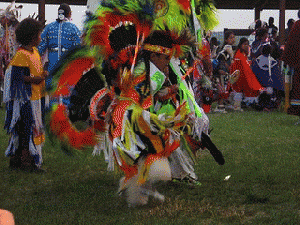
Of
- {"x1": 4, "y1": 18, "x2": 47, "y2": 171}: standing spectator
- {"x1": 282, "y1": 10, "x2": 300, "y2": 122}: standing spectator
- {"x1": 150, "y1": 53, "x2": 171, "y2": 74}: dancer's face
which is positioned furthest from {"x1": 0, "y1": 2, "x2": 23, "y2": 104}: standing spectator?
{"x1": 150, "y1": 53, "x2": 171, "y2": 74}: dancer's face

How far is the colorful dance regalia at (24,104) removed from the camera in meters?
4.45

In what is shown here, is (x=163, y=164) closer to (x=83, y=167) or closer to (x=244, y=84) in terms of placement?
(x=83, y=167)

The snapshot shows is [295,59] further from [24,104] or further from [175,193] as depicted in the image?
[24,104]

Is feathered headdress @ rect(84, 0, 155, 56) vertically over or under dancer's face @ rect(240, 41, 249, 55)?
over

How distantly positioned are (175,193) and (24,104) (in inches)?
63.5

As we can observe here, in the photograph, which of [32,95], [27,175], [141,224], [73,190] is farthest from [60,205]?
[32,95]

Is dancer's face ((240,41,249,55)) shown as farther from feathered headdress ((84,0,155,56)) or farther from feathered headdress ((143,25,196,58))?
feathered headdress ((84,0,155,56))

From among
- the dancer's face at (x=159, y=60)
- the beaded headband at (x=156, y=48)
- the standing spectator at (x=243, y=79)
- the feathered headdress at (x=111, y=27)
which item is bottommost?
the standing spectator at (x=243, y=79)

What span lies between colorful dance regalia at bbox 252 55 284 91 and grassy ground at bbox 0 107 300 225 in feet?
16.0

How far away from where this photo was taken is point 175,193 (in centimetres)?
385

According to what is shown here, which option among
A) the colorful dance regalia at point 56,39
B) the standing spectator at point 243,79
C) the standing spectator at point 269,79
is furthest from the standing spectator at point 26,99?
the standing spectator at point 269,79

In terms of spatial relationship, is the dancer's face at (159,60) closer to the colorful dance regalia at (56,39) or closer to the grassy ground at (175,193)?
the grassy ground at (175,193)

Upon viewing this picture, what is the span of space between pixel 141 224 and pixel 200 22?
65.2 inches

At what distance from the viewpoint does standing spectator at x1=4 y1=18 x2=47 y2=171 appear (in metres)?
4.45
